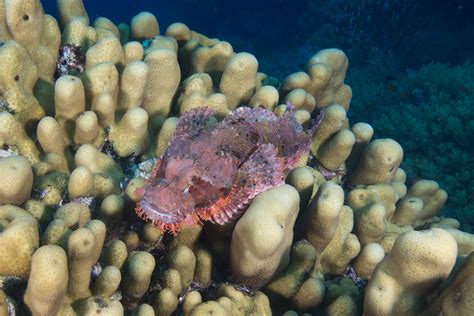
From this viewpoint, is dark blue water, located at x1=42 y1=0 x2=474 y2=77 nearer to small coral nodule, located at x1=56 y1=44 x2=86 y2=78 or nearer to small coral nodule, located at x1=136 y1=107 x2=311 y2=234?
small coral nodule, located at x1=136 y1=107 x2=311 y2=234

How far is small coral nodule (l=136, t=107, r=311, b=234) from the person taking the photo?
9.96ft

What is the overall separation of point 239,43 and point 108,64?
839 inches

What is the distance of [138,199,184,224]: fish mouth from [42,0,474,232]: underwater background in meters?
5.86

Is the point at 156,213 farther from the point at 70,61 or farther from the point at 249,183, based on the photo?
the point at 70,61

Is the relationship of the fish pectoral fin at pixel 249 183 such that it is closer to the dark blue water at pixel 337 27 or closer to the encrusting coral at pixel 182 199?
the encrusting coral at pixel 182 199

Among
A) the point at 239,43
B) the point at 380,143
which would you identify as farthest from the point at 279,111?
the point at 239,43

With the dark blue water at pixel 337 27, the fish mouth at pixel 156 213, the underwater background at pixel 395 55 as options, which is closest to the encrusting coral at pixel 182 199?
the fish mouth at pixel 156 213

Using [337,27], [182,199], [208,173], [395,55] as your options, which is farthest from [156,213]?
[337,27]

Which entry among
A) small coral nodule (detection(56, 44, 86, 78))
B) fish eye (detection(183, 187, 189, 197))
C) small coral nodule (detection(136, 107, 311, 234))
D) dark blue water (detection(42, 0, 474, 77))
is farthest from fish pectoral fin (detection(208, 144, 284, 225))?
dark blue water (detection(42, 0, 474, 77))

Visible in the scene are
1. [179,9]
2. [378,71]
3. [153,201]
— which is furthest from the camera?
[179,9]

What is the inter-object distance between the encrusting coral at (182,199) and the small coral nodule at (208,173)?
0.04 feet

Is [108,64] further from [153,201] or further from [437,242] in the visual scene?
[437,242]

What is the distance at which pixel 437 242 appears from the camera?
8.12 feet

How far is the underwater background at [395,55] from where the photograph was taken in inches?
313
